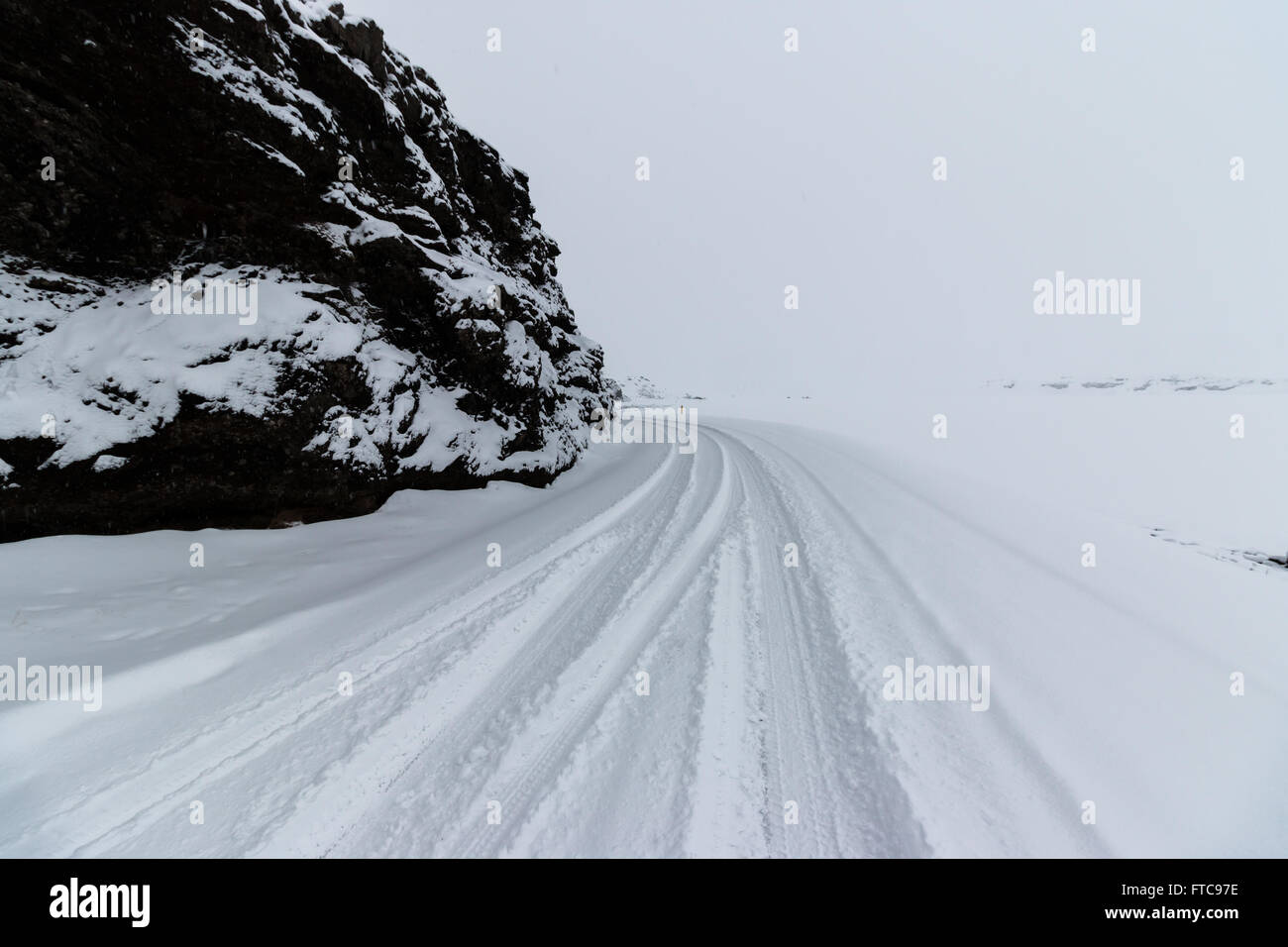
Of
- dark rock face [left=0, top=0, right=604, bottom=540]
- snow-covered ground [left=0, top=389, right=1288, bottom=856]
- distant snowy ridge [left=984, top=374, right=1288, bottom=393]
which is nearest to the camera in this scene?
snow-covered ground [left=0, top=389, right=1288, bottom=856]

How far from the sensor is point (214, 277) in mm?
5340

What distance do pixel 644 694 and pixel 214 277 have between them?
6.90 m

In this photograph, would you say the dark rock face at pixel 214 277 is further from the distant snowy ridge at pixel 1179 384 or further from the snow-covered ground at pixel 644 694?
the distant snowy ridge at pixel 1179 384

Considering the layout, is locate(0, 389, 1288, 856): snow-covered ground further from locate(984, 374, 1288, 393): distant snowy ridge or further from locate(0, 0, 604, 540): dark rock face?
locate(984, 374, 1288, 393): distant snowy ridge

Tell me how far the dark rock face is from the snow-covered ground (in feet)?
2.27

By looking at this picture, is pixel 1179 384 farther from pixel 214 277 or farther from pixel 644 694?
pixel 214 277

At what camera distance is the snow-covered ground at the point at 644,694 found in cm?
185

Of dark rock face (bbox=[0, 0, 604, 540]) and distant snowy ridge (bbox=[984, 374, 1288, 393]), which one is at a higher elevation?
distant snowy ridge (bbox=[984, 374, 1288, 393])

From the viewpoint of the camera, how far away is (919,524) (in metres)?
6.02

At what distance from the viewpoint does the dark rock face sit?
4293 millimetres

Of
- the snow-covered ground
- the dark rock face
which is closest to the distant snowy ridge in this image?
the snow-covered ground

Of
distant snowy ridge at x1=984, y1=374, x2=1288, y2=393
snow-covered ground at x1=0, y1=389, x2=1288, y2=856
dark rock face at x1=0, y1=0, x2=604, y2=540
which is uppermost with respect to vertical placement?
distant snowy ridge at x1=984, y1=374, x2=1288, y2=393

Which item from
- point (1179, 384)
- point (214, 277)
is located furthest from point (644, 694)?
point (1179, 384)
